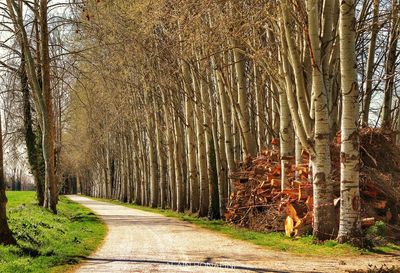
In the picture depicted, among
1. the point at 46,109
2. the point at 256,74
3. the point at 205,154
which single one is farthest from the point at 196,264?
the point at 205,154

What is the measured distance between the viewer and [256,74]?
20.2 metres

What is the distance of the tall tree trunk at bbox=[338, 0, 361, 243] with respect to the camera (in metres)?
11.1

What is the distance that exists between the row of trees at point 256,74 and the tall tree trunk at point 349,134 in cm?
2

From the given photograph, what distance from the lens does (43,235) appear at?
13.2 m

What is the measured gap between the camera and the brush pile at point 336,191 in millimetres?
13188

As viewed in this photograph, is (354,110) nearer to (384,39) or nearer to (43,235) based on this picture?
(43,235)

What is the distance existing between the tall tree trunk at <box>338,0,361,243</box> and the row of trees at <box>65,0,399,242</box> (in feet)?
0.07

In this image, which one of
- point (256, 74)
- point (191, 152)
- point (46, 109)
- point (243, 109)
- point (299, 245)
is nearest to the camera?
point (299, 245)

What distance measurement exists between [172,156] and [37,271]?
841 inches

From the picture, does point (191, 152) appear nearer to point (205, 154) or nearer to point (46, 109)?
point (205, 154)

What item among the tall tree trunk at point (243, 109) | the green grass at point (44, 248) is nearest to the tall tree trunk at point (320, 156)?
the green grass at point (44, 248)

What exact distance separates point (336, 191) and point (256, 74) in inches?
321

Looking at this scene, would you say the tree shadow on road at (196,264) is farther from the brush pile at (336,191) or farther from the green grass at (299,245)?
the brush pile at (336,191)

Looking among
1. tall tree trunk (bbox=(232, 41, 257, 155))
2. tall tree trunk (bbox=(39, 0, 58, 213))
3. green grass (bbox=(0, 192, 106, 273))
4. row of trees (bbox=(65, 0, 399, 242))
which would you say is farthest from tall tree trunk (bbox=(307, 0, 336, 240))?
tall tree trunk (bbox=(39, 0, 58, 213))
